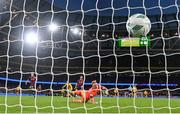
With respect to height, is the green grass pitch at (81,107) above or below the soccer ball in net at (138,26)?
below

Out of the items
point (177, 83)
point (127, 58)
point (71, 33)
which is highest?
point (71, 33)

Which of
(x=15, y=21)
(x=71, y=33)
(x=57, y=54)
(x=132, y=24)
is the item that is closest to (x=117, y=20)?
(x=71, y=33)

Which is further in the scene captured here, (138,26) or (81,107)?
(138,26)

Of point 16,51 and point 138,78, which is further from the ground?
point 16,51

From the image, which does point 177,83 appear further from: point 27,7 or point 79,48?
point 27,7

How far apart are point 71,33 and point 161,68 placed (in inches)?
340

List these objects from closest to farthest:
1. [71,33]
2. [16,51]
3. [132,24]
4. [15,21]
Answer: [132,24] → [16,51] → [15,21] → [71,33]

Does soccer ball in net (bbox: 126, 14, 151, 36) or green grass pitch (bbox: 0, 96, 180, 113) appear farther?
soccer ball in net (bbox: 126, 14, 151, 36)

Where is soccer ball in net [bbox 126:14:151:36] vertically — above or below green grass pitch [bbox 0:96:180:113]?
above

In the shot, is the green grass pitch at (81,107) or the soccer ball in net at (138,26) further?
the soccer ball in net at (138,26)

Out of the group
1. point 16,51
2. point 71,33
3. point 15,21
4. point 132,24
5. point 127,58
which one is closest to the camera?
point 132,24

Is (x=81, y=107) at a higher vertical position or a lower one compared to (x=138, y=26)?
lower

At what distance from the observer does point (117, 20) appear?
36.0 meters

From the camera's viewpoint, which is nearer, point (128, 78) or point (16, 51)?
point (16, 51)
